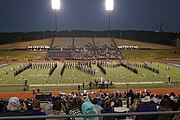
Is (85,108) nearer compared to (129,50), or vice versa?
(85,108)

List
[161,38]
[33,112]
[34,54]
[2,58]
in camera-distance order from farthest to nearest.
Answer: [161,38]
[34,54]
[2,58]
[33,112]

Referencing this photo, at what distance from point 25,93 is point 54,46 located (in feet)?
178

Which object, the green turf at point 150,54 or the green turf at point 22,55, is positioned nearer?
the green turf at point 22,55

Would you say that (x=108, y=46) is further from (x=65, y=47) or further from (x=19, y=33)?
(x=19, y=33)

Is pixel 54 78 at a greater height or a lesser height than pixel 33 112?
lesser

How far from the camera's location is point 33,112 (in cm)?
Result: 564

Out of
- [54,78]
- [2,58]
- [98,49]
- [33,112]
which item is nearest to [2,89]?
[54,78]

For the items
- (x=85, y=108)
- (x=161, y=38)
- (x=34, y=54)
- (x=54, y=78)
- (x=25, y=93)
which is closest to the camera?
(x=85, y=108)

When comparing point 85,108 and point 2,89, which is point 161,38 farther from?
point 85,108

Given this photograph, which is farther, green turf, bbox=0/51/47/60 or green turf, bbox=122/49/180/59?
green turf, bbox=122/49/180/59

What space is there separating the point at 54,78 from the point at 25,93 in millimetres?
8364

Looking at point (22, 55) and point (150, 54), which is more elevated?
point (150, 54)

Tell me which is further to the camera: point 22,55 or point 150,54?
point 150,54

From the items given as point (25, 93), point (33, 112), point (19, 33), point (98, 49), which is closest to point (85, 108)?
point (33, 112)
